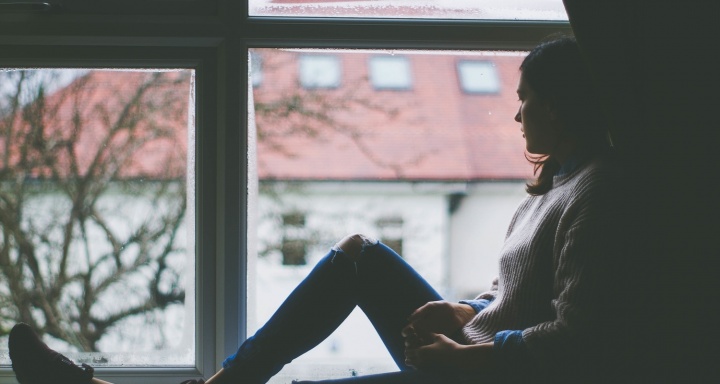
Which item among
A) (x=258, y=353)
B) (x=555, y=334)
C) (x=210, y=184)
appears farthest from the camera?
(x=210, y=184)

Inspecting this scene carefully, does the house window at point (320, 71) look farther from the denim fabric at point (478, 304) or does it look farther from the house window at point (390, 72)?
the denim fabric at point (478, 304)

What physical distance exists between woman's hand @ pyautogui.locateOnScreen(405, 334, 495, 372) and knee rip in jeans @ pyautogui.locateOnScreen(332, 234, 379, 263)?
0.66 feet

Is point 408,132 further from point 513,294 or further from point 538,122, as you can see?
point 513,294

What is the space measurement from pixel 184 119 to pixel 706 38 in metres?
1.04

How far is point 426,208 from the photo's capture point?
1.58 m

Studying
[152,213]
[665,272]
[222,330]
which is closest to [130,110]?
[152,213]

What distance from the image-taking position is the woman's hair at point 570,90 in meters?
1.17

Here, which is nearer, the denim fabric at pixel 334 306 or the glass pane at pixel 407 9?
the denim fabric at pixel 334 306

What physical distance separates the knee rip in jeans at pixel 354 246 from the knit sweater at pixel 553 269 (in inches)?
9.4

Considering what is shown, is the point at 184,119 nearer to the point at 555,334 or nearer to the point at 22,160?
the point at 22,160

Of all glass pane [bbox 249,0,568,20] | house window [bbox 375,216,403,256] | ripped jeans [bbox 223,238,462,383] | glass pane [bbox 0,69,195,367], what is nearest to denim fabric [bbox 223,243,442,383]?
ripped jeans [bbox 223,238,462,383]

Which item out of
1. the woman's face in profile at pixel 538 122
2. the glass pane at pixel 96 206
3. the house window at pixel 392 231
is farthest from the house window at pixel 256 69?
the woman's face in profile at pixel 538 122

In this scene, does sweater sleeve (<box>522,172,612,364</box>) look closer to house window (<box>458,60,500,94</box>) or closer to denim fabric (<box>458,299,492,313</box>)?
denim fabric (<box>458,299,492,313</box>)

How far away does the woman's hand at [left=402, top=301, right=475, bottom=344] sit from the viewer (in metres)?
1.24
